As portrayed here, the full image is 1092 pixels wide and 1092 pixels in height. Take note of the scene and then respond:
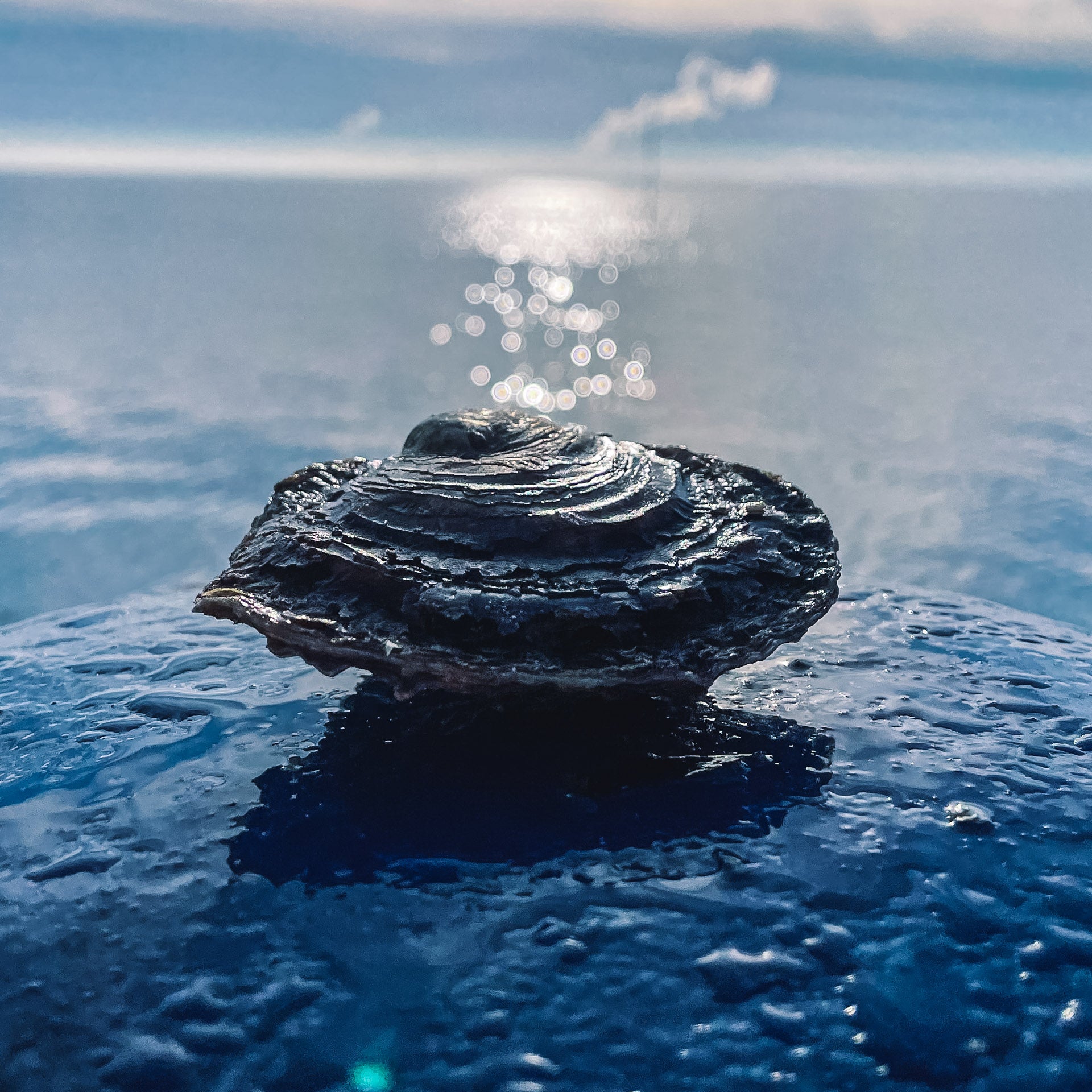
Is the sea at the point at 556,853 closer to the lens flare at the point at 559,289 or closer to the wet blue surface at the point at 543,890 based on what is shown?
the wet blue surface at the point at 543,890

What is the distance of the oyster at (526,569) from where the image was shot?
2688 mm

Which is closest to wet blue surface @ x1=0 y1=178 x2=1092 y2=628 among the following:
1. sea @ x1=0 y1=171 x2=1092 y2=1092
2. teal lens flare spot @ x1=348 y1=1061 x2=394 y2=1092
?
sea @ x1=0 y1=171 x2=1092 y2=1092

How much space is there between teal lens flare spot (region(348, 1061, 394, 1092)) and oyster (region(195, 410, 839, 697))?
0.92 metres

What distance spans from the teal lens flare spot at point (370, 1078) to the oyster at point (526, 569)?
925mm

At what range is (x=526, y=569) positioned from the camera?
2.90 metres

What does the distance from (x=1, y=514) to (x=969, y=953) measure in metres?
6.97

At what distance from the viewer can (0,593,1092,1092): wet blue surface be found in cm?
211

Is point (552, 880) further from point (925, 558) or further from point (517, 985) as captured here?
point (925, 558)

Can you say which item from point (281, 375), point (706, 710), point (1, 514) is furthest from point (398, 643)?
point (281, 375)

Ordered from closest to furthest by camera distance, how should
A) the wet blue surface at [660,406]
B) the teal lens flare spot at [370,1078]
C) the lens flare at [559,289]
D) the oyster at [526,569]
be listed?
the teal lens flare spot at [370,1078]
the oyster at [526,569]
the wet blue surface at [660,406]
the lens flare at [559,289]

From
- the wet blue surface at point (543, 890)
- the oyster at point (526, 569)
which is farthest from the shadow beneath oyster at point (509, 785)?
the oyster at point (526, 569)

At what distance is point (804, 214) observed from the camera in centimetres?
6181

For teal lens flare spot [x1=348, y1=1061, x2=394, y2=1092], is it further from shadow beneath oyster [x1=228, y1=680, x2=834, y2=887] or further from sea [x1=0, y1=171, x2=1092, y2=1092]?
shadow beneath oyster [x1=228, y1=680, x2=834, y2=887]

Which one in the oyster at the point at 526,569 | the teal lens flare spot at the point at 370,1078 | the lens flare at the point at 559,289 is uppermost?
the lens flare at the point at 559,289
